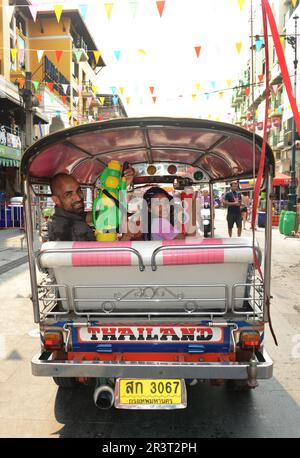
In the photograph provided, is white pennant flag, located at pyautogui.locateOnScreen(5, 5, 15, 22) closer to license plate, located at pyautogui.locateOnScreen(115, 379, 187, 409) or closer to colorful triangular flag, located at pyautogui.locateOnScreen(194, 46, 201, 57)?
colorful triangular flag, located at pyautogui.locateOnScreen(194, 46, 201, 57)

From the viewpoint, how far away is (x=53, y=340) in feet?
10.1

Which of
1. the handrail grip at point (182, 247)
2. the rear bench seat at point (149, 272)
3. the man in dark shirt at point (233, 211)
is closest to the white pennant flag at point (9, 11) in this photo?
the man in dark shirt at point (233, 211)

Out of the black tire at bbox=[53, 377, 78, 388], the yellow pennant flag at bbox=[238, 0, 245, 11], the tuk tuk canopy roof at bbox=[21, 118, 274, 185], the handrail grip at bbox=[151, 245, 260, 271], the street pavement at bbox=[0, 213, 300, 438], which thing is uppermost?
the yellow pennant flag at bbox=[238, 0, 245, 11]

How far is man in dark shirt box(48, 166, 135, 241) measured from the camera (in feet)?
12.0

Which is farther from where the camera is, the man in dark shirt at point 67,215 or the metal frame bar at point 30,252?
the man in dark shirt at point 67,215

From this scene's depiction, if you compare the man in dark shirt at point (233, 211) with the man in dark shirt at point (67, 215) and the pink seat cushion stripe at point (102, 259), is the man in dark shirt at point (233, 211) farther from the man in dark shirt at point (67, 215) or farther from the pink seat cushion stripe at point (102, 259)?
the pink seat cushion stripe at point (102, 259)

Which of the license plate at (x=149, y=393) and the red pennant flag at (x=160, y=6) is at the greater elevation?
the red pennant flag at (x=160, y=6)

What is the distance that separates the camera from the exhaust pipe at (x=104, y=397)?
116 inches

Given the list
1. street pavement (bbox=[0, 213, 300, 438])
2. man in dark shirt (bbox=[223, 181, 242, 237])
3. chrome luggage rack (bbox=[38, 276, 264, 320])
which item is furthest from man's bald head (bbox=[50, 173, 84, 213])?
man in dark shirt (bbox=[223, 181, 242, 237])

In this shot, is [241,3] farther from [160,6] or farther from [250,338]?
[250,338]

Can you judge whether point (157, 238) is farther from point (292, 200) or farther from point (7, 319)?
point (292, 200)

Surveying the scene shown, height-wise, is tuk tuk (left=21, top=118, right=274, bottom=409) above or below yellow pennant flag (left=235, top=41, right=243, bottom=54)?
below

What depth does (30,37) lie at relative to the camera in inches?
1262

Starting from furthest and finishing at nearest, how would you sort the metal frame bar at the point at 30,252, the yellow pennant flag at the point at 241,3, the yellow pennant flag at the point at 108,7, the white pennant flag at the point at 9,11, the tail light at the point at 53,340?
the white pennant flag at the point at 9,11
the yellow pennant flag at the point at 108,7
the yellow pennant flag at the point at 241,3
the metal frame bar at the point at 30,252
the tail light at the point at 53,340
